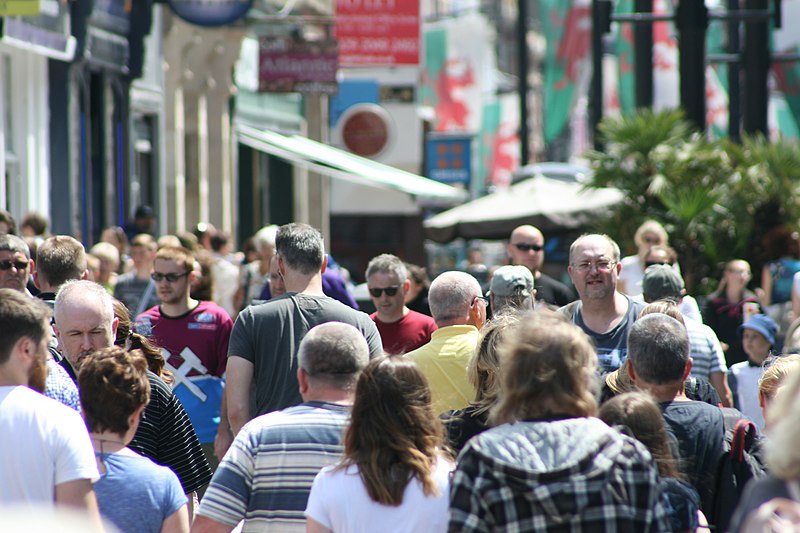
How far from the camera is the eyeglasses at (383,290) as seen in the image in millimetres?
8773

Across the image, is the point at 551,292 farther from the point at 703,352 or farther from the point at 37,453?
the point at 37,453

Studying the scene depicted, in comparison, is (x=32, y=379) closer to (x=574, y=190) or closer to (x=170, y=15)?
(x=574, y=190)

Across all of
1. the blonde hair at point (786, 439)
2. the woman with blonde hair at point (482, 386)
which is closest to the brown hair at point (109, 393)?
the woman with blonde hair at point (482, 386)

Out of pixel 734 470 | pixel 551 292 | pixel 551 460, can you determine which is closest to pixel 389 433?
pixel 551 460

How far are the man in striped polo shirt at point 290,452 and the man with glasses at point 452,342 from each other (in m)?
1.53

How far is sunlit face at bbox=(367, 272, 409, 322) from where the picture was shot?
28.8 ft

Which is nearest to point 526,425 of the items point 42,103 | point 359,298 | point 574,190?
point 359,298

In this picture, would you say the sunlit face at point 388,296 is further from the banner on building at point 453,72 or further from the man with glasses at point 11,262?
the banner on building at point 453,72

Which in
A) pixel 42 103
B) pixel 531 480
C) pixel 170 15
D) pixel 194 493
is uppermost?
pixel 170 15

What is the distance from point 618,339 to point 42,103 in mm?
10732

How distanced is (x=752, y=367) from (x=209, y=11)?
10.1 meters

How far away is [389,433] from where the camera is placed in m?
4.12

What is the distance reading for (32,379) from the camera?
14.3ft

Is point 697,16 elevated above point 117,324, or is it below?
above
